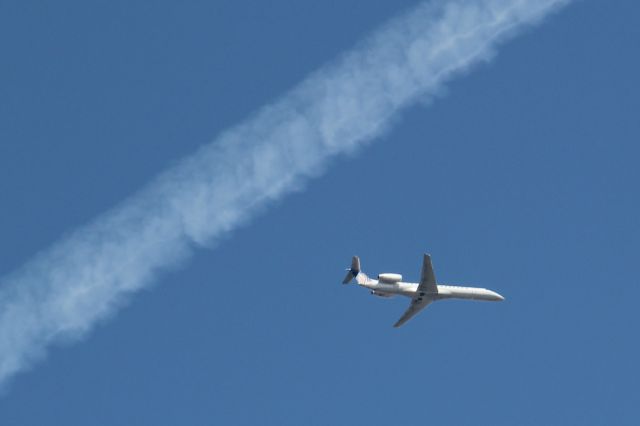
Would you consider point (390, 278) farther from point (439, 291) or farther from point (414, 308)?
point (414, 308)

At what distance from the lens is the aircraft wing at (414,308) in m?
158

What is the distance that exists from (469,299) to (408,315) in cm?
646

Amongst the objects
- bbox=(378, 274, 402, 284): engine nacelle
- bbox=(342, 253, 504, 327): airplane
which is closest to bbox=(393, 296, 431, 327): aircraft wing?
bbox=(342, 253, 504, 327): airplane

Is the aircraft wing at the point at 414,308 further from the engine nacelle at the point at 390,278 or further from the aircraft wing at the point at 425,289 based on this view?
the engine nacelle at the point at 390,278

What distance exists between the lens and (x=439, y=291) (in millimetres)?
156875

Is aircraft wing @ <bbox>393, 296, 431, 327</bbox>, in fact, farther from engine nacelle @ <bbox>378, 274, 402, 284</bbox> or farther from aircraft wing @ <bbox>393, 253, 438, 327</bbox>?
engine nacelle @ <bbox>378, 274, 402, 284</bbox>

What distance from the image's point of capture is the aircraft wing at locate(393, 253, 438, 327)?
15300 centimetres

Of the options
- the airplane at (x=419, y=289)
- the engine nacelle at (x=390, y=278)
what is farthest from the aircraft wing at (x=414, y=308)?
the engine nacelle at (x=390, y=278)

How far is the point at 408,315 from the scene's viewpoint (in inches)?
6368

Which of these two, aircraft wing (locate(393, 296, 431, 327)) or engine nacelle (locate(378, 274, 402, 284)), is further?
aircraft wing (locate(393, 296, 431, 327))

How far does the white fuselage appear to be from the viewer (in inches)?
6078

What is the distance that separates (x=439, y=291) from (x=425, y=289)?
2126 mm

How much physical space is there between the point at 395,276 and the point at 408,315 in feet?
30.0

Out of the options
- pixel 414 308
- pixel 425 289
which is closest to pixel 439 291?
pixel 425 289
